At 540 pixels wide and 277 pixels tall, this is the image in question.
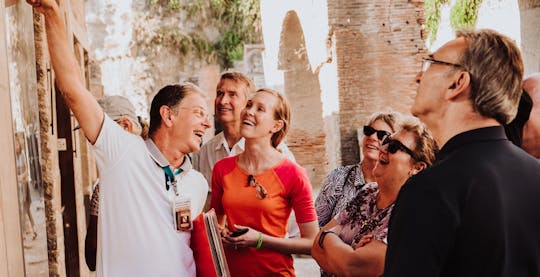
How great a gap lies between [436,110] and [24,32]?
8.28 feet

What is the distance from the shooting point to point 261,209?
10.0 feet

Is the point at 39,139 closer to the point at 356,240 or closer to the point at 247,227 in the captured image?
the point at 247,227

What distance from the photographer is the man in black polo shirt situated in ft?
4.96

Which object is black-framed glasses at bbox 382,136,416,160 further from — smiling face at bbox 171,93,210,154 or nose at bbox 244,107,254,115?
nose at bbox 244,107,254,115

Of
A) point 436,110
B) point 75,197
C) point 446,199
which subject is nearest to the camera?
point 446,199

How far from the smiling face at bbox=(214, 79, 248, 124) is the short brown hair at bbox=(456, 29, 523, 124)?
2362 millimetres

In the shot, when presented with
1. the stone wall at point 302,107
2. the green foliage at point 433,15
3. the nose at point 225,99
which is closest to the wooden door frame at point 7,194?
the nose at point 225,99

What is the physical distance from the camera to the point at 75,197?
17.2ft

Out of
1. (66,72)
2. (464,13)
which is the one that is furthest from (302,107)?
(66,72)

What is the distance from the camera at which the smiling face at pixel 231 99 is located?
389 centimetres

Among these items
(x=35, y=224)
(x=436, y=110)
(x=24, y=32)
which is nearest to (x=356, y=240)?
(x=436, y=110)

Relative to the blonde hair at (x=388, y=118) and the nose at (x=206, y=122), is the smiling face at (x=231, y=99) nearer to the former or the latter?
the blonde hair at (x=388, y=118)

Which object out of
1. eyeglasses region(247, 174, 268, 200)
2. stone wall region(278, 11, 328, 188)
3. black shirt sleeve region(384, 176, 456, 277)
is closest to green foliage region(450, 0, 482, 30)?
stone wall region(278, 11, 328, 188)

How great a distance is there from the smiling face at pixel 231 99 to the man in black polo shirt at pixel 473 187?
231 cm
